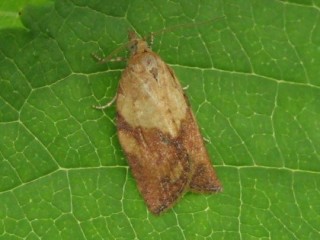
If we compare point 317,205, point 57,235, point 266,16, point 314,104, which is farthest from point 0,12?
point 317,205

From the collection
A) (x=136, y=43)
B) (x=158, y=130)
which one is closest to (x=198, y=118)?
(x=158, y=130)

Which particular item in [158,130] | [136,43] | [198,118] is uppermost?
[136,43]

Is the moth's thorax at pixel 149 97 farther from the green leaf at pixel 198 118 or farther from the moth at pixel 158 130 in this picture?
the green leaf at pixel 198 118

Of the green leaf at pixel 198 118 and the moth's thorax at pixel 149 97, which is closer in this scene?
the green leaf at pixel 198 118

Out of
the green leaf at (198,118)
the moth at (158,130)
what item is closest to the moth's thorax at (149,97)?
the moth at (158,130)

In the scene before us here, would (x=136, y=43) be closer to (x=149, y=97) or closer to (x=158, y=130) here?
(x=149, y=97)

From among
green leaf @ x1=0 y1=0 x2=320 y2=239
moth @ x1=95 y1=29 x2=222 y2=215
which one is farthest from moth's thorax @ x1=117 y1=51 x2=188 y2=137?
green leaf @ x1=0 y1=0 x2=320 y2=239
